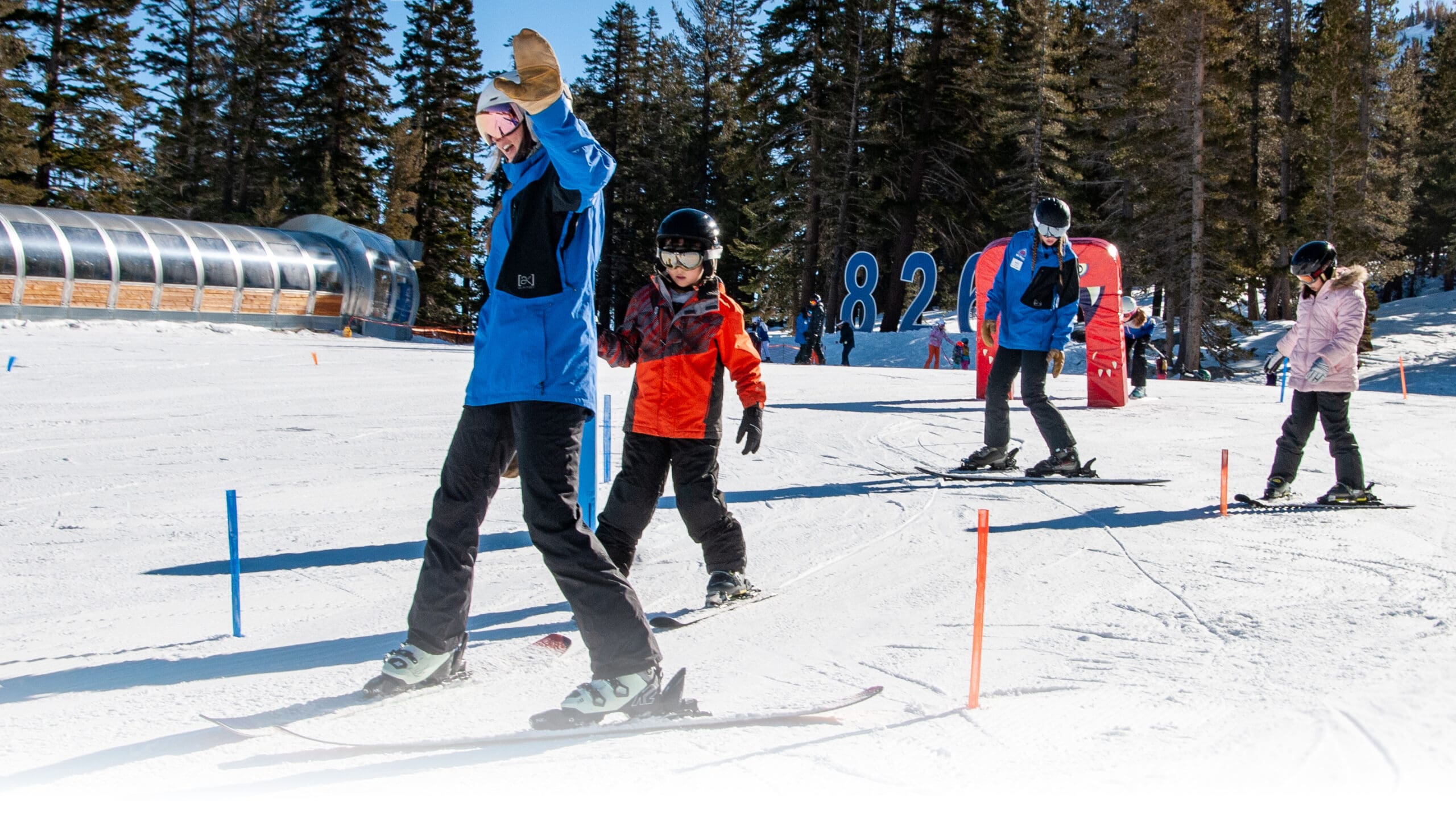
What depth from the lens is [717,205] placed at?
5062 cm

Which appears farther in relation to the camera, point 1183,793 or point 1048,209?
point 1048,209

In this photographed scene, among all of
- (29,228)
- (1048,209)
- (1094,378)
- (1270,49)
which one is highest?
(1270,49)

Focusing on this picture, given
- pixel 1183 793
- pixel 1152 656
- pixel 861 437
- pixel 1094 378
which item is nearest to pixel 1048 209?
pixel 861 437

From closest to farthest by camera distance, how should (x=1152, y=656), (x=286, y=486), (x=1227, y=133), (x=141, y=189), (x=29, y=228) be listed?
(x=1152, y=656), (x=286, y=486), (x=29, y=228), (x=1227, y=133), (x=141, y=189)

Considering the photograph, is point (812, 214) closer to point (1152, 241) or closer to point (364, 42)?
point (1152, 241)

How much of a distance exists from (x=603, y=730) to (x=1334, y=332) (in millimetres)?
5762

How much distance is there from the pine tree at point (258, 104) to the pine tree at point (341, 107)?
34cm

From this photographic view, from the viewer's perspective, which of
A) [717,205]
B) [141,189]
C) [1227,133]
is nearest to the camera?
[1227,133]

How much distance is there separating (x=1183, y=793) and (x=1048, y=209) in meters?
5.39

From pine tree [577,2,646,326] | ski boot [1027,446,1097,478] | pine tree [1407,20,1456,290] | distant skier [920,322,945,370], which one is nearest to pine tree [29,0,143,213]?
pine tree [577,2,646,326]

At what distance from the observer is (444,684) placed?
10.5 ft

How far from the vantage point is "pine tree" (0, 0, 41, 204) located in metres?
29.4

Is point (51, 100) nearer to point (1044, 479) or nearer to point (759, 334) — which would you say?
point (759, 334)

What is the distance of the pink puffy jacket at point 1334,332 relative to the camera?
6.49 m
